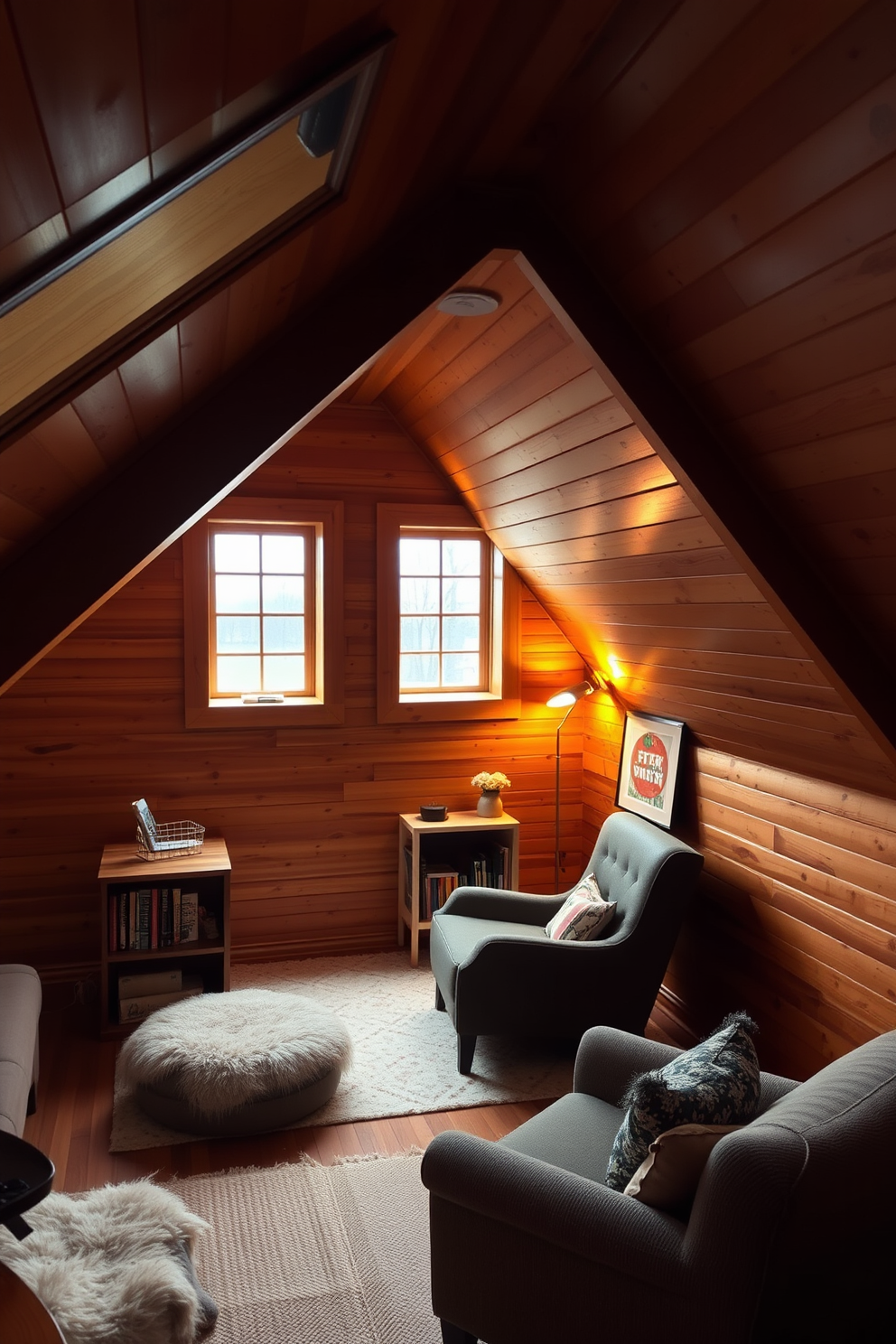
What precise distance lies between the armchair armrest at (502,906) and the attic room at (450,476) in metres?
0.52

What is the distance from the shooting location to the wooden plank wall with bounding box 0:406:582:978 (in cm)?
429

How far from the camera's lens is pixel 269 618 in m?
4.71

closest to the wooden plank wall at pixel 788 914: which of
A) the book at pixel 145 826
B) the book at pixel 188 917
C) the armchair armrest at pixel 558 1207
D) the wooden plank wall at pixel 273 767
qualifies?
the wooden plank wall at pixel 273 767

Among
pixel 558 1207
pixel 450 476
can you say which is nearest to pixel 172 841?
pixel 450 476

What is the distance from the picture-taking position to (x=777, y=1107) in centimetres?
189

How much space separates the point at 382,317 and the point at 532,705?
3020 millimetres

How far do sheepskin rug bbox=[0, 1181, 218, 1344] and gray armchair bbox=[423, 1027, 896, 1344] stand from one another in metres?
0.57

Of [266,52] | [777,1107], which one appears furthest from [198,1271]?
[266,52]

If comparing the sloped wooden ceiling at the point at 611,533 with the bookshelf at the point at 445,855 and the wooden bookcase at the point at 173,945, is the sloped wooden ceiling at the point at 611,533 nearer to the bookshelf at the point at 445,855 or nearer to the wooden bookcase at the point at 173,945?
the bookshelf at the point at 445,855

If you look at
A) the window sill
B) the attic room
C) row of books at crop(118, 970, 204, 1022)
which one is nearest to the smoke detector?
the attic room

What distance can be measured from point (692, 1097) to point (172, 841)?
2.91m

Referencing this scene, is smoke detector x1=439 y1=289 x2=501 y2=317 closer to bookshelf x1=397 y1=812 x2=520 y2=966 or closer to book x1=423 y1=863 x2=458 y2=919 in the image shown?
bookshelf x1=397 y1=812 x2=520 y2=966

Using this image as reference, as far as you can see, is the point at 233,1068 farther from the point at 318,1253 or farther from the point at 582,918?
the point at 582,918

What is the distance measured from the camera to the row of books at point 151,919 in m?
3.91
